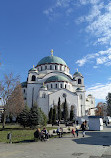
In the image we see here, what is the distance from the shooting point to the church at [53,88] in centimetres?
4106

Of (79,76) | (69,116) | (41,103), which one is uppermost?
(79,76)

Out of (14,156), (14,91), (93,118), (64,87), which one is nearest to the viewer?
(14,156)

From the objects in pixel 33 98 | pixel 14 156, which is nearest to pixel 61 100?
pixel 33 98

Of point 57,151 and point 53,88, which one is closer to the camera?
point 57,151

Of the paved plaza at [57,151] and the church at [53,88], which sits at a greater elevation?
the church at [53,88]

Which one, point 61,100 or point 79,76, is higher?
point 79,76

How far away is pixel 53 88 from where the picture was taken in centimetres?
4419

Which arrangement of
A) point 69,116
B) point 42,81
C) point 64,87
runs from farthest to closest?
1. point 42,81
2. point 64,87
3. point 69,116

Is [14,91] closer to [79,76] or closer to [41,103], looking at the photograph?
[41,103]

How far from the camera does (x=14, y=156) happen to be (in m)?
6.48

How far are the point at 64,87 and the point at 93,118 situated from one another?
27.2m

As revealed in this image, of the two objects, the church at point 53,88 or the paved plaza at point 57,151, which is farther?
the church at point 53,88

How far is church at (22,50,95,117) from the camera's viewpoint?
135ft

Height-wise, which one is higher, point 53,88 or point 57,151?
point 53,88
